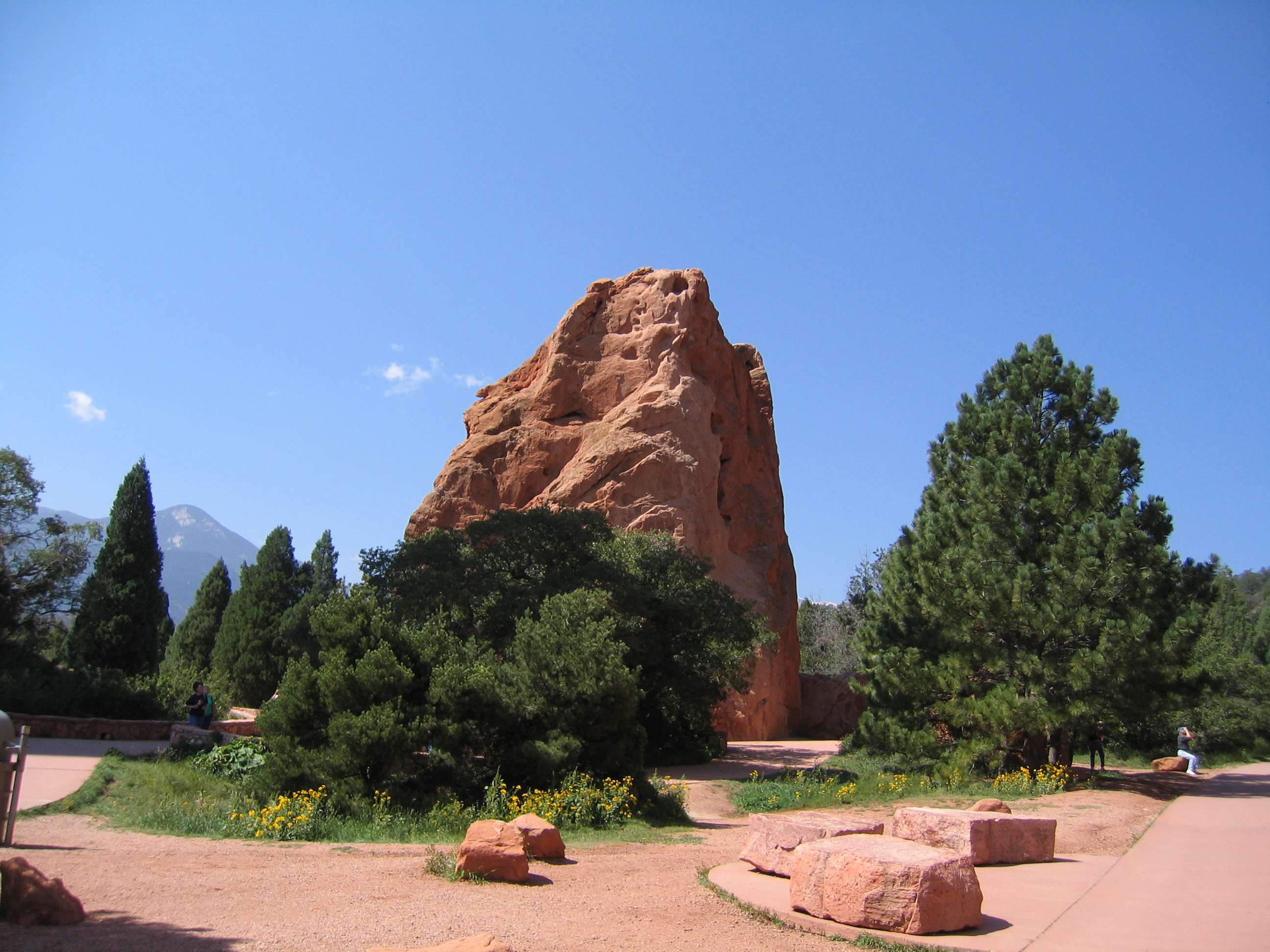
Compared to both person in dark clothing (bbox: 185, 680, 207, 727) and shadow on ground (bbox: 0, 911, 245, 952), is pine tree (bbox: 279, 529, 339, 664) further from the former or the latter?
shadow on ground (bbox: 0, 911, 245, 952)

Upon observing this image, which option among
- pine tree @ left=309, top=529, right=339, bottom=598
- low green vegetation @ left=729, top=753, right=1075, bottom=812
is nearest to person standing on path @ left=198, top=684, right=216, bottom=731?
low green vegetation @ left=729, top=753, right=1075, bottom=812

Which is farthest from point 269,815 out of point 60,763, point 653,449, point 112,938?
point 653,449

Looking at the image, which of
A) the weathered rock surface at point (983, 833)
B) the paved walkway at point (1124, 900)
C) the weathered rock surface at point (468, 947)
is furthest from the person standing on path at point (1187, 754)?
the weathered rock surface at point (468, 947)

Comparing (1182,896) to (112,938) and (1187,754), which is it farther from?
(1187,754)

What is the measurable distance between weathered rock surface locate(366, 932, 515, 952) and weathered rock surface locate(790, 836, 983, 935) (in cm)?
277

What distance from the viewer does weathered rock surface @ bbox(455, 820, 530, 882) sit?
25.0 feet

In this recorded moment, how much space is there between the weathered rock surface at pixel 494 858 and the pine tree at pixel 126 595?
77.2 feet

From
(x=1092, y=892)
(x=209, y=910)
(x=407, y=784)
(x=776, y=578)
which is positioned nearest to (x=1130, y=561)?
(x=1092, y=892)

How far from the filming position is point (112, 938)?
211 inches

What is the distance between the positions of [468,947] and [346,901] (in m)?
2.48

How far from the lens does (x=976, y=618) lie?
53.6ft

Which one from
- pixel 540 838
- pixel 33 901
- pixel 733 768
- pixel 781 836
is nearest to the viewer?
pixel 33 901

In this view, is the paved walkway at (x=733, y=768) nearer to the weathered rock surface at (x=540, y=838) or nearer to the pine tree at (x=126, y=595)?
the weathered rock surface at (x=540, y=838)

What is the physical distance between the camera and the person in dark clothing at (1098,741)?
18.2 m
